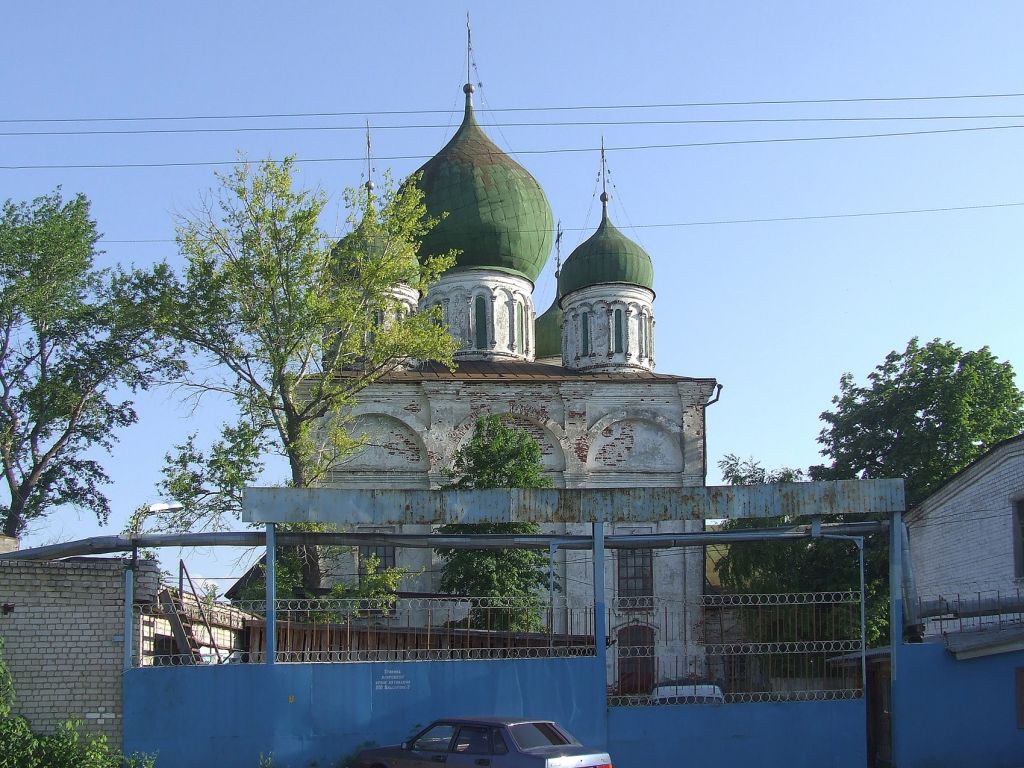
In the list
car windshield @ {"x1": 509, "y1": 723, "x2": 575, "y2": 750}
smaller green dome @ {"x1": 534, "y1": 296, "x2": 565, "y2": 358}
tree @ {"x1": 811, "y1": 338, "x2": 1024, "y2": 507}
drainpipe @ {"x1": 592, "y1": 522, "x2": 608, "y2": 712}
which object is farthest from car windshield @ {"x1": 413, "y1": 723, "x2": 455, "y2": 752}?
→ smaller green dome @ {"x1": 534, "y1": 296, "x2": 565, "y2": 358}

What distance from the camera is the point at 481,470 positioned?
2511 cm

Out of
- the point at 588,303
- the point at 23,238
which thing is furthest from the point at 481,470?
the point at 23,238

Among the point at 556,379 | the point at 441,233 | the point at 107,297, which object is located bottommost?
the point at 556,379

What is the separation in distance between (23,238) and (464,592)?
12.3 m

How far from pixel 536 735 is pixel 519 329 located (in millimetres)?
21566

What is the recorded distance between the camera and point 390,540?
14.5 metres

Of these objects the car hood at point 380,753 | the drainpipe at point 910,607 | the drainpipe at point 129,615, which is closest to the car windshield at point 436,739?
the car hood at point 380,753

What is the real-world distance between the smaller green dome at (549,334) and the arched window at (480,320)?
8.24 metres

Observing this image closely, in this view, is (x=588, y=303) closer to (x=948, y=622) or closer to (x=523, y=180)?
(x=523, y=180)

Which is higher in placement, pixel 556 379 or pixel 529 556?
pixel 556 379

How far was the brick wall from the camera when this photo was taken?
13062mm

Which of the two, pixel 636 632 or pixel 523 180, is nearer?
pixel 636 632

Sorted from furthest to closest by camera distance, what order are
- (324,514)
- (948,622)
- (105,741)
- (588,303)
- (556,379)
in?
(588,303), (556,379), (948,622), (324,514), (105,741)

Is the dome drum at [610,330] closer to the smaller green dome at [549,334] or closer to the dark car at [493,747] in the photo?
the smaller green dome at [549,334]
